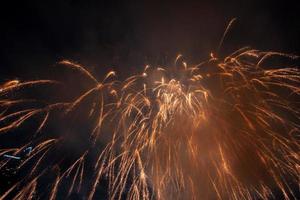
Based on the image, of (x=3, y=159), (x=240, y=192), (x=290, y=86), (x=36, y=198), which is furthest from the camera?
(x=3, y=159)

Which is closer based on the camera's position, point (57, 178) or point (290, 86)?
point (290, 86)

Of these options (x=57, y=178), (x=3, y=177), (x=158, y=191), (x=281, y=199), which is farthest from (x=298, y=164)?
(x=281, y=199)

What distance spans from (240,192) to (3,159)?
33.2 meters

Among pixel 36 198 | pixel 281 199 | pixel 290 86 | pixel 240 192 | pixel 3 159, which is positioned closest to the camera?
pixel 290 86

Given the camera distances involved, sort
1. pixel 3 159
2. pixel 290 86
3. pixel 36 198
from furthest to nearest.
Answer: pixel 3 159, pixel 36 198, pixel 290 86

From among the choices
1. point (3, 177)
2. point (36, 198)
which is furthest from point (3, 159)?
point (36, 198)

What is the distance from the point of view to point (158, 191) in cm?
2141

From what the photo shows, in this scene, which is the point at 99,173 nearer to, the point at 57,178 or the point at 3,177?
the point at 57,178

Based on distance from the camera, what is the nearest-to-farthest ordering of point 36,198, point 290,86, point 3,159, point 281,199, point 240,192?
point 290,86, point 240,192, point 36,198, point 3,159, point 281,199

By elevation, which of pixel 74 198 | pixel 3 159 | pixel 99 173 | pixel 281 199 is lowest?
pixel 281 199

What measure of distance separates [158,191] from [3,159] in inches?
1172

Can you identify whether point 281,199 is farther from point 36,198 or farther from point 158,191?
point 158,191

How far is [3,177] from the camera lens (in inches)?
1695

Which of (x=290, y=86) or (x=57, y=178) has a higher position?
(x=290, y=86)
